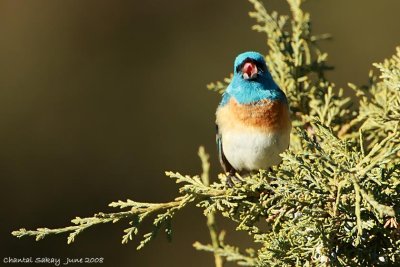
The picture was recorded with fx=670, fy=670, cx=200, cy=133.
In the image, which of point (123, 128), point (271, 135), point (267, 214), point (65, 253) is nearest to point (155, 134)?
point (123, 128)

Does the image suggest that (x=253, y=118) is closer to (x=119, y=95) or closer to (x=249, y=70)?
(x=249, y=70)

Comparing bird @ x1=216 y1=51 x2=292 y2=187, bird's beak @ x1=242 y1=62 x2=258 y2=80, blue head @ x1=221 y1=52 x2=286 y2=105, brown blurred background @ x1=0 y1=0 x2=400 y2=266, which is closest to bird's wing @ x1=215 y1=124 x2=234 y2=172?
bird @ x1=216 y1=51 x2=292 y2=187

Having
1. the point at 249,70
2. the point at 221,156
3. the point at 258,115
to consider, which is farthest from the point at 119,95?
the point at 258,115

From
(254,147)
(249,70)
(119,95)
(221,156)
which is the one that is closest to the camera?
(254,147)

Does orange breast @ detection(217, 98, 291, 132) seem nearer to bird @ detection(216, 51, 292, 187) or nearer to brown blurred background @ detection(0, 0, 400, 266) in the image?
bird @ detection(216, 51, 292, 187)

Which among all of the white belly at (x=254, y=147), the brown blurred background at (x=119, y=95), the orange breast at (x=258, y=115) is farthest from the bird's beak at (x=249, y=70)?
the brown blurred background at (x=119, y=95)
